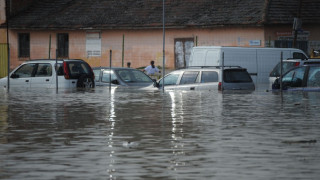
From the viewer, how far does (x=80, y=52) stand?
5959 cm

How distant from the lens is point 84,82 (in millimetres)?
34750

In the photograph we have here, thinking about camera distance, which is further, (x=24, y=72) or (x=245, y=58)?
(x=245, y=58)

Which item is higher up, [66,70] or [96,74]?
[66,70]

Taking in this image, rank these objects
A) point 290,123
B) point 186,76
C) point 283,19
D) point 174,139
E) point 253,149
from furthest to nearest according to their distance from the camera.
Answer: point 283,19
point 186,76
point 290,123
point 174,139
point 253,149

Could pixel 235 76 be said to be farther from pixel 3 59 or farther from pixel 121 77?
pixel 3 59

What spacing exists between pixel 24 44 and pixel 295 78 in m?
35.9

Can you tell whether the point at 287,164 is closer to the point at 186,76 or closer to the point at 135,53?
the point at 186,76

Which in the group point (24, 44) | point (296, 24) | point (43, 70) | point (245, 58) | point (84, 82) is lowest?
point (84, 82)

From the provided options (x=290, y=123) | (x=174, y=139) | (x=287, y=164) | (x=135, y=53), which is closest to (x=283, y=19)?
(x=135, y=53)

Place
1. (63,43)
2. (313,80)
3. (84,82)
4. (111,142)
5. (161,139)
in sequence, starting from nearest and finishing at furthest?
1. (111,142)
2. (161,139)
3. (313,80)
4. (84,82)
5. (63,43)

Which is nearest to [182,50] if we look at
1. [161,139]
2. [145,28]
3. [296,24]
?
[145,28]

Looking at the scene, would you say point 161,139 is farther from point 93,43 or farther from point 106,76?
point 93,43

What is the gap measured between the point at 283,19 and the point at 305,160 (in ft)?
128

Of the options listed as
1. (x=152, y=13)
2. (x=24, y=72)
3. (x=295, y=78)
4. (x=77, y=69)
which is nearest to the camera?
(x=295, y=78)
